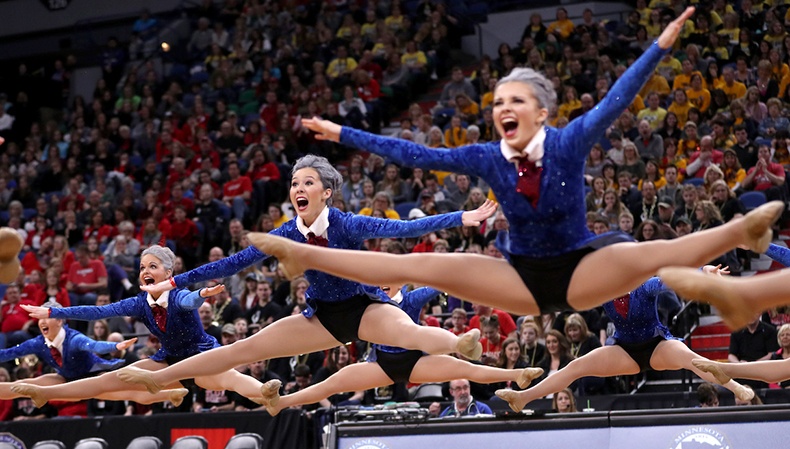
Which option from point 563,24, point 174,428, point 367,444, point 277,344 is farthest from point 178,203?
point 277,344

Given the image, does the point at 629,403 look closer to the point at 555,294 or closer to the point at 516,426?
the point at 516,426

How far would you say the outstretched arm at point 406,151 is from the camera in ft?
16.1

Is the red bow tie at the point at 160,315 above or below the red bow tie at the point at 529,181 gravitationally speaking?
below

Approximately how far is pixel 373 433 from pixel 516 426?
1.07 m

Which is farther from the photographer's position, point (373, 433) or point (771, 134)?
point (771, 134)

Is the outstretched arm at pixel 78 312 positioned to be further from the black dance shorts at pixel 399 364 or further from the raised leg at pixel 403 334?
the raised leg at pixel 403 334

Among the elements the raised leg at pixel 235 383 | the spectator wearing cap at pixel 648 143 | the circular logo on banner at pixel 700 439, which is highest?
the spectator wearing cap at pixel 648 143

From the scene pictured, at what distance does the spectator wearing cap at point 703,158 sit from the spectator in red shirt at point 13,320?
24.7 ft

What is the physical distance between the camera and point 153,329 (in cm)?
762

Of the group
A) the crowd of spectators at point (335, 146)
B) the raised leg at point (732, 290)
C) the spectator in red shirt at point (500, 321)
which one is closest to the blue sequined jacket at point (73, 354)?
the crowd of spectators at point (335, 146)

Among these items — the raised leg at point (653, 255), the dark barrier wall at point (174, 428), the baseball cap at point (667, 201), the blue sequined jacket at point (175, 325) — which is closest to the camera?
the raised leg at point (653, 255)

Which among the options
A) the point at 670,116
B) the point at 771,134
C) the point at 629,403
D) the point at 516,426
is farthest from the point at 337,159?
the point at 516,426

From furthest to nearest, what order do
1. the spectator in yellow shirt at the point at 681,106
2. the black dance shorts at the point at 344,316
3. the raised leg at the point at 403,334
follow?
the spectator in yellow shirt at the point at 681,106, the black dance shorts at the point at 344,316, the raised leg at the point at 403,334

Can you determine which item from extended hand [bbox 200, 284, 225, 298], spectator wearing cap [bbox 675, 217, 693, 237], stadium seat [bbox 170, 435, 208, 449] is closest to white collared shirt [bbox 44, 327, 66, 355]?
stadium seat [bbox 170, 435, 208, 449]
